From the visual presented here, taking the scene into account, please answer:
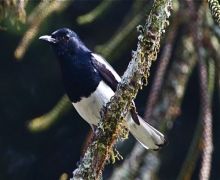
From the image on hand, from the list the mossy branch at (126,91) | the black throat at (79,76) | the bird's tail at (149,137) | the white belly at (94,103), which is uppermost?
the mossy branch at (126,91)

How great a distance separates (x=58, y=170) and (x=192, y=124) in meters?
0.73

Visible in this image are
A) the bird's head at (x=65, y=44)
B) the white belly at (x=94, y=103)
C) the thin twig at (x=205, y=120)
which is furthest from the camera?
the bird's head at (x=65, y=44)

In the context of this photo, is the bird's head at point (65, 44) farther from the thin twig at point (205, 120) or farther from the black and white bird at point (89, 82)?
the thin twig at point (205, 120)

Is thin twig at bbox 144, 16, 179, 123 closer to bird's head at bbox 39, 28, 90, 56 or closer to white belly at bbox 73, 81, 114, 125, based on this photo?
white belly at bbox 73, 81, 114, 125

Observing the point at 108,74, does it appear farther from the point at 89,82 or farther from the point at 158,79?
the point at 158,79

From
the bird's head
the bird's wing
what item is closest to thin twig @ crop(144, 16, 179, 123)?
the bird's wing

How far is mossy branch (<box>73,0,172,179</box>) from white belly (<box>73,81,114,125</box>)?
910mm

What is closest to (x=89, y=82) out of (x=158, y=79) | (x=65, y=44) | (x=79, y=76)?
(x=79, y=76)

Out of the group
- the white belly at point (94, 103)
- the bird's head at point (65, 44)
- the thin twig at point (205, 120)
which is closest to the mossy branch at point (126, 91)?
the thin twig at point (205, 120)

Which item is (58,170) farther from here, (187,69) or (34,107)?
(187,69)

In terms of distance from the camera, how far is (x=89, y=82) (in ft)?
10.4

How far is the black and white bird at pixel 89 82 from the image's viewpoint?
10.2 feet

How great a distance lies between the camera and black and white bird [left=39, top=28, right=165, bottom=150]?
312cm

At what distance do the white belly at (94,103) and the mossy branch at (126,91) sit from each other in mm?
910
